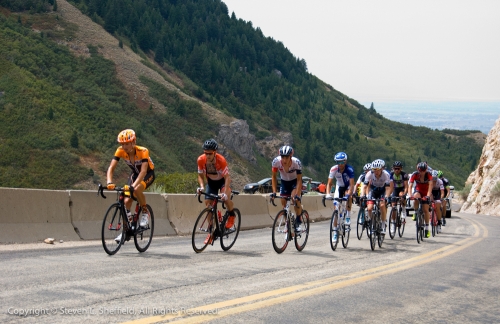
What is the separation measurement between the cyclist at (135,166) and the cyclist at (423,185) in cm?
859

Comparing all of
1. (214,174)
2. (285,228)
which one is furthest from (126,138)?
(285,228)

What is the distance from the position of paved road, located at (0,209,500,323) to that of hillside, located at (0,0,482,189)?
50245mm

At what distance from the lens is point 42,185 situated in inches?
2295

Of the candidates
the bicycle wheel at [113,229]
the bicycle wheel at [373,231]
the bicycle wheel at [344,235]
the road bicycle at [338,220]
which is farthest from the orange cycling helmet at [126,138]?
the bicycle wheel at [373,231]

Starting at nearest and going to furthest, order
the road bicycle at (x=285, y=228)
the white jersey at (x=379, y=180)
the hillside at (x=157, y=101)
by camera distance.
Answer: the road bicycle at (x=285, y=228)
the white jersey at (x=379, y=180)
the hillside at (x=157, y=101)

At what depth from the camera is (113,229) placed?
1019 cm

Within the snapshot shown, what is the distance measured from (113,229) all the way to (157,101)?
8350 centimetres

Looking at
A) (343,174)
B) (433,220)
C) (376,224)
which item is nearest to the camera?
(343,174)

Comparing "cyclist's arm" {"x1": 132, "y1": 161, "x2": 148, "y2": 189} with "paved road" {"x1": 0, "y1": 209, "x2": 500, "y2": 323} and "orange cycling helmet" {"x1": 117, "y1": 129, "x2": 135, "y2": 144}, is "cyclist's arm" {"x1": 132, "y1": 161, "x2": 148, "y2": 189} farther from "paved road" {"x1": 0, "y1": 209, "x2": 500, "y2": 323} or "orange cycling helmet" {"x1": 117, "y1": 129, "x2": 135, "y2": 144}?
"paved road" {"x1": 0, "y1": 209, "x2": 500, "y2": 323}

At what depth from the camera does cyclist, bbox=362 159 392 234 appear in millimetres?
14477

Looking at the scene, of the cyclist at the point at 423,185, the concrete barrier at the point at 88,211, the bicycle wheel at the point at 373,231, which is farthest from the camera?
the cyclist at the point at 423,185

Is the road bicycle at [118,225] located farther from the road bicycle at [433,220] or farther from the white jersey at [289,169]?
the road bicycle at [433,220]

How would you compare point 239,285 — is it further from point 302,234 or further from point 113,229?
point 302,234

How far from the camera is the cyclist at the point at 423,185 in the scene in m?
16.9
